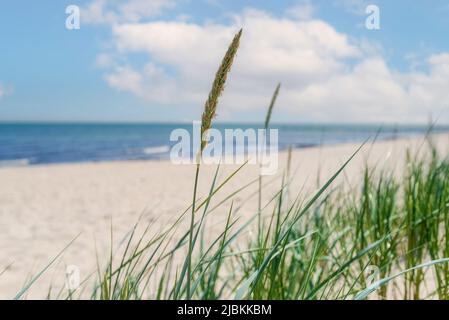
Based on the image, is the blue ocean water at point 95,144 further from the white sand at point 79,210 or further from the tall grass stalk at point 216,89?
the white sand at point 79,210

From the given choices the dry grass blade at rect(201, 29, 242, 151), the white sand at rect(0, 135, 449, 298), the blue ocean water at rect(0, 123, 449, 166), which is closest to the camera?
the dry grass blade at rect(201, 29, 242, 151)

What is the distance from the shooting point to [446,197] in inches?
75.4

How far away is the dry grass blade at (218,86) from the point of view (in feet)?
2.49

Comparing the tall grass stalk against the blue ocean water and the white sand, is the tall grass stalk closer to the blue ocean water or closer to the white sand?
the blue ocean water

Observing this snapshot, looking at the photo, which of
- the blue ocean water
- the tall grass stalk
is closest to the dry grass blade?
the tall grass stalk

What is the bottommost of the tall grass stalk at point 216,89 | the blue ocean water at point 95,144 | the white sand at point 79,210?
the white sand at point 79,210

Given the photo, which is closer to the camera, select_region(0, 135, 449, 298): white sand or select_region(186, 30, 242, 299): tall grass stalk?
select_region(186, 30, 242, 299): tall grass stalk

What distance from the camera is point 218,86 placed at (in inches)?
30.1

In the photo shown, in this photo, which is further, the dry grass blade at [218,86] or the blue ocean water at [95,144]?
the blue ocean water at [95,144]

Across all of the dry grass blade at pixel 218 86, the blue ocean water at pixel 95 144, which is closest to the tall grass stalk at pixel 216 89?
the dry grass blade at pixel 218 86

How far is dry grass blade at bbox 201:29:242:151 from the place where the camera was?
758 mm

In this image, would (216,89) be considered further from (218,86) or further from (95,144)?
(95,144)
